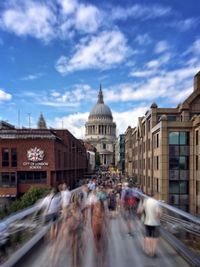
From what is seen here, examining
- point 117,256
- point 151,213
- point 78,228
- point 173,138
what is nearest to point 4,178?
point 173,138

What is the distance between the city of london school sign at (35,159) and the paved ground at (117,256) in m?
38.6

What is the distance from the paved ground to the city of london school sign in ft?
127

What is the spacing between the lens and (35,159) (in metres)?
48.5

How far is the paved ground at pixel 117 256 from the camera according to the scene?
800cm

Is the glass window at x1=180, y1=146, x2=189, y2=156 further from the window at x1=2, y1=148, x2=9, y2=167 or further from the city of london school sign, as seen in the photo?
the window at x1=2, y1=148, x2=9, y2=167

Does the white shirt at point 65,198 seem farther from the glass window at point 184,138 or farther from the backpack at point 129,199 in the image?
the glass window at point 184,138

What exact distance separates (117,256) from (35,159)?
40793 millimetres

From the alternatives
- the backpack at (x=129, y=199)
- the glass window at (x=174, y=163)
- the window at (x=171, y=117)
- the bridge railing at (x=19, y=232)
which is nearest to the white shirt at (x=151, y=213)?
the bridge railing at (x=19, y=232)

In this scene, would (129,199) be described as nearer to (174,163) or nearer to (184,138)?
(174,163)

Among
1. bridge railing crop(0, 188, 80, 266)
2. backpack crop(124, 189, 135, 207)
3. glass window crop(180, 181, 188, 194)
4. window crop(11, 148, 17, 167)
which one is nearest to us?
bridge railing crop(0, 188, 80, 266)

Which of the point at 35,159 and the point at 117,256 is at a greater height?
the point at 35,159

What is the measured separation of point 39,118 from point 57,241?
549ft

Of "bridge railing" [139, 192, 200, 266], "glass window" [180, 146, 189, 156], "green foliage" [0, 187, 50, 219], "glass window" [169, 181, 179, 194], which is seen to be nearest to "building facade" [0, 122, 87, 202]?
"green foliage" [0, 187, 50, 219]

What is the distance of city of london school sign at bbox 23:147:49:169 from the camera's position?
1907 inches
